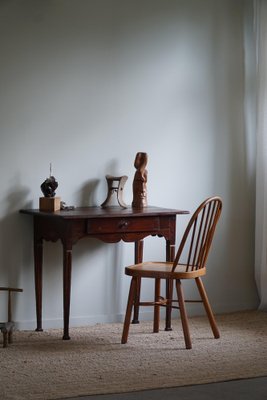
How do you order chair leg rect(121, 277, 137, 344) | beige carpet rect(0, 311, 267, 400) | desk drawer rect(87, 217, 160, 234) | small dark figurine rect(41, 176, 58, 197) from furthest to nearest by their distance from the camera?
small dark figurine rect(41, 176, 58, 197)
desk drawer rect(87, 217, 160, 234)
chair leg rect(121, 277, 137, 344)
beige carpet rect(0, 311, 267, 400)

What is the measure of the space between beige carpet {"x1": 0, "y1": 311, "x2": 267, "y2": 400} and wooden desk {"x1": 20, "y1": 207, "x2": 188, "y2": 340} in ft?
0.74

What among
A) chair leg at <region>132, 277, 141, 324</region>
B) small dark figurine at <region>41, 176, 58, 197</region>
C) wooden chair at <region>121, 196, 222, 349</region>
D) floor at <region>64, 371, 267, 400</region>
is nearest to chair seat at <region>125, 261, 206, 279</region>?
wooden chair at <region>121, 196, 222, 349</region>

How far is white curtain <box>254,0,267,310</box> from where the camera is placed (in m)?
5.76

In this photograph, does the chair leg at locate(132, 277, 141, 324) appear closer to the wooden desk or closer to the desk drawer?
the wooden desk

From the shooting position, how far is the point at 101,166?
5.39m

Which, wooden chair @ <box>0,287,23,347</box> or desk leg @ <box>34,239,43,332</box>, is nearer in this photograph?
wooden chair @ <box>0,287,23,347</box>

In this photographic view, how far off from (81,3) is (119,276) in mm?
1777

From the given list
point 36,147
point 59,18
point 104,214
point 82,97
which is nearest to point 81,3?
point 59,18

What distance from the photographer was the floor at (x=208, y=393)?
3.71 meters

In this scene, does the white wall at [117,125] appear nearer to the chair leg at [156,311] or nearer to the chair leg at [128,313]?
the chair leg at [156,311]

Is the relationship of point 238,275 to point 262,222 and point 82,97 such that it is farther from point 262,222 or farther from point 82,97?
point 82,97

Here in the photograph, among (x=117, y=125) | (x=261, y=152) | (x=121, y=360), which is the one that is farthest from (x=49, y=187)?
(x=261, y=152)

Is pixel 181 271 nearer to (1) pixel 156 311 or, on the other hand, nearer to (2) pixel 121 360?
(1) pixel 156 311

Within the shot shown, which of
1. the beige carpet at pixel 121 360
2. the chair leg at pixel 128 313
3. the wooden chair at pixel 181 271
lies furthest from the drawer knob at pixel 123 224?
the beige carpet at pixel 121 360
